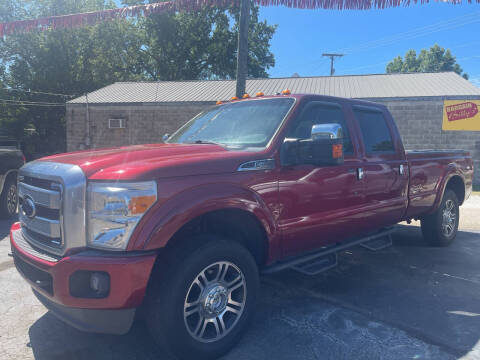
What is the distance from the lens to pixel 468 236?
643cm

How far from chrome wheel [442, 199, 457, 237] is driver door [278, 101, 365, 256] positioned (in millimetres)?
2511

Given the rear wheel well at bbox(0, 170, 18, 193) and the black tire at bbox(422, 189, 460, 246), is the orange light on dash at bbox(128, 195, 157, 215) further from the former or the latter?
the rear wheel well at bbox(0, 170, 18, 193)

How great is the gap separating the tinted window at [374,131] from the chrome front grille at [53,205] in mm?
3012

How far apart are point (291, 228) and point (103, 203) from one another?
1598mm

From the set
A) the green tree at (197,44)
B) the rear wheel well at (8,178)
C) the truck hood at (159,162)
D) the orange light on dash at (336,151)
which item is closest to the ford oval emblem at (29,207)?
the truck hood at (159,162)

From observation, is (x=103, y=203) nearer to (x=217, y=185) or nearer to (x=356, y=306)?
(x=217, y=185)

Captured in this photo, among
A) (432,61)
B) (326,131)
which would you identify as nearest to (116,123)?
(326,131)

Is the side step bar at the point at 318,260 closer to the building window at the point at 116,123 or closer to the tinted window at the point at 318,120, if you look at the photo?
the tinted window at the point at 318,120

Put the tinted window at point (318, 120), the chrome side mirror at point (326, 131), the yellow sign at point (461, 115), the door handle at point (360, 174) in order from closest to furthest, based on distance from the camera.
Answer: the chrome side mirror at point (326, 131) < the tinted window at point (318, 120) < the door handle at point (360, 174) < the yellow sign at point (461, 115)

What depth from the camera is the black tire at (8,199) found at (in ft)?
22.4

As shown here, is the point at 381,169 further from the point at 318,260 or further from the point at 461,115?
the point at 461,115

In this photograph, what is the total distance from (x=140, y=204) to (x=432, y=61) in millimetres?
70154

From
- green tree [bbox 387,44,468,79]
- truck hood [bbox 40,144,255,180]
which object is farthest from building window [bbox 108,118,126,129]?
green tree [bbox 387,44,468,79]

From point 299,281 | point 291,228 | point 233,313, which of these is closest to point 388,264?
point 299,281
